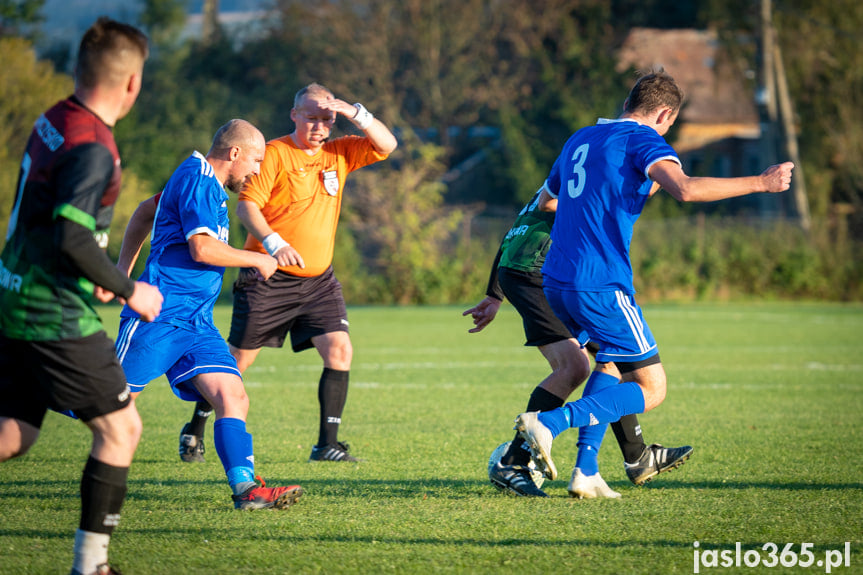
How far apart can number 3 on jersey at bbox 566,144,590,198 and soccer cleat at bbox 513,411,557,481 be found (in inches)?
47.6

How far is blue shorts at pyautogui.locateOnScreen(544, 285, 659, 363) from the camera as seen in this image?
4.81 meters

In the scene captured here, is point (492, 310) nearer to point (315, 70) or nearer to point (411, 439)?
point (411, 439)

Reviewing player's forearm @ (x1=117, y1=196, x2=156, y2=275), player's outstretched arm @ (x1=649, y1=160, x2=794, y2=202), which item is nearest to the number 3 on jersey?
player's outstretched arm @ (x1=649, y1=160, x2=794, y2=202)

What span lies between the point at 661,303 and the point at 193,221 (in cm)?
2093

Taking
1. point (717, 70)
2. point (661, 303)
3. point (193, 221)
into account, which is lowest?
point (661, 303)

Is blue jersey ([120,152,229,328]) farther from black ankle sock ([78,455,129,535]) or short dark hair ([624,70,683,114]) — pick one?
short dark hair ([624,70,683,114])

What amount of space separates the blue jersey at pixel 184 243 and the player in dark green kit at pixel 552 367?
173cm

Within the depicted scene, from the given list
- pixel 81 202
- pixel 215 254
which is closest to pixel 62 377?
pixel 81 202

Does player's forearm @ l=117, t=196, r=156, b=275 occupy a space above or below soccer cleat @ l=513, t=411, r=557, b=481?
above

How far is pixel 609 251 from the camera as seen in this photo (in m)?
4.83

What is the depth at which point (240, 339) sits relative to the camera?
250 inches

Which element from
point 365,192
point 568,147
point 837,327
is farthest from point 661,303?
point 568,147

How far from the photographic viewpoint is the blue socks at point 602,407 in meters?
4.71

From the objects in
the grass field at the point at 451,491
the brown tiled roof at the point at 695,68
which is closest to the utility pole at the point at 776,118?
the brown tiled roof at the point at 695,68
